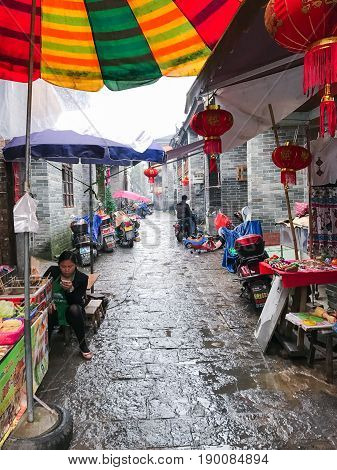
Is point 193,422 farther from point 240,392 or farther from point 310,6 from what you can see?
point 310,6

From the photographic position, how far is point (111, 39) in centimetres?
394

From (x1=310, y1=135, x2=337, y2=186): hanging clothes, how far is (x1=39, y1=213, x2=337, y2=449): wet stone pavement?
7.98ft

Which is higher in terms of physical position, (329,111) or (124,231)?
(329,111)

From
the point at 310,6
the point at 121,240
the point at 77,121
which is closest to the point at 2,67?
the point at 77,121

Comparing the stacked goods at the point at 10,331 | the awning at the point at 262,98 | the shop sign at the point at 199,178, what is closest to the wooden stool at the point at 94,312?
the stacked goods at the point at 10,331

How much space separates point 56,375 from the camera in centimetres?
421

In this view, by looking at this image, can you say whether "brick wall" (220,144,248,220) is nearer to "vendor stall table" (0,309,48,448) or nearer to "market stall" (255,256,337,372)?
"market stall" (255,256,337,372)

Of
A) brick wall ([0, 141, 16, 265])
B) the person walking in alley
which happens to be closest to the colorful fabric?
brick wall ([0, 141, 16, 265])

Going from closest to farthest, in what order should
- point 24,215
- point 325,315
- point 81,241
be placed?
point 24,215 → point 325,315 → point 81,241

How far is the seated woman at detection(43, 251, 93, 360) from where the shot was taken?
462 cm

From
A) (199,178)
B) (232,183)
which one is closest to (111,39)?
(232,183)

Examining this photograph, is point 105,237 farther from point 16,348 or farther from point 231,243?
point 16,348

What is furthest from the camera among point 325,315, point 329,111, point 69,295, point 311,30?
point 69,295

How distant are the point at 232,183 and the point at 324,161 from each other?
9764 millimetres
